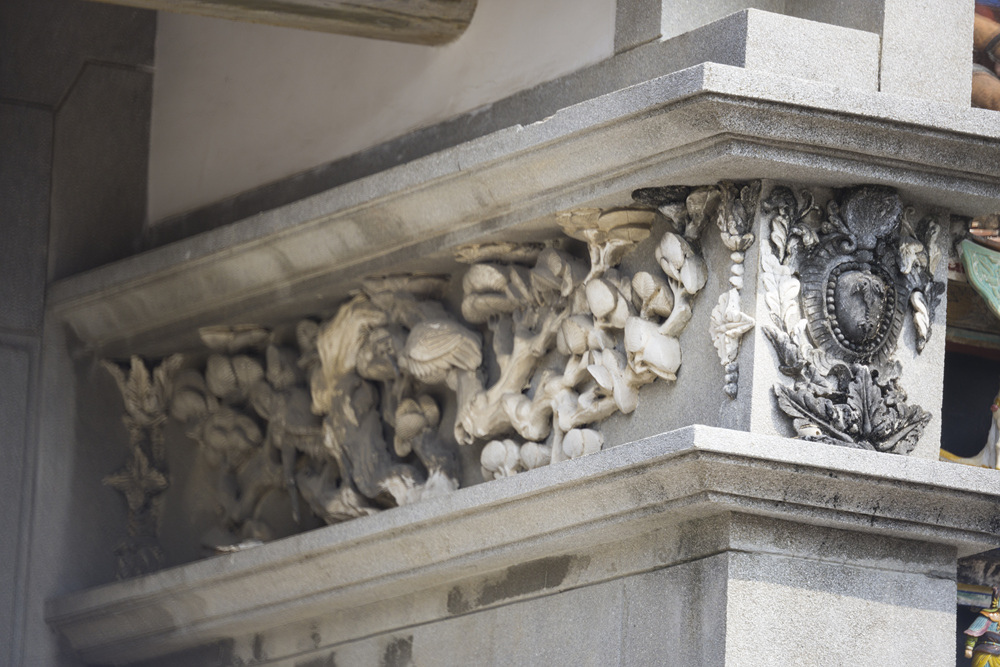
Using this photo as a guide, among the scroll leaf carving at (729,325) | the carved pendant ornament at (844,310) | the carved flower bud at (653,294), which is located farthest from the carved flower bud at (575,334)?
the carved pendant ornament at (844,310)

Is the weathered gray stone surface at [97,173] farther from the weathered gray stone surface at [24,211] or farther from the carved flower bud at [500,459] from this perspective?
the carved flower bud at [500,459]

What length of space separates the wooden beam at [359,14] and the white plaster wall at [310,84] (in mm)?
58

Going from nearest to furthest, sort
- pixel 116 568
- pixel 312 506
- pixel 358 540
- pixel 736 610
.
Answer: pixel 736 610 < pixel 358 540 < pixel 312 506 < pixel 116 568

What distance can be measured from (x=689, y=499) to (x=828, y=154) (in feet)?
2.82

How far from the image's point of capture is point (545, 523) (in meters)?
5.60

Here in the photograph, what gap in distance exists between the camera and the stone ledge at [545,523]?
5.13 meters

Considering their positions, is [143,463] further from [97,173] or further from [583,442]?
[583,442]

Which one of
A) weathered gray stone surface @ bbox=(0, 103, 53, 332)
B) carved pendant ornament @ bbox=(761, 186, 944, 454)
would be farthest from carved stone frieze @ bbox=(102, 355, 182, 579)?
carved pendant ornament @ bbox=(761, 186, 944, 454)

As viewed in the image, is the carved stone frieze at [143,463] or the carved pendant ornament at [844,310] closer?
the carved pendant ornament at [844,310]

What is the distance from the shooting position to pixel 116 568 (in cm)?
712

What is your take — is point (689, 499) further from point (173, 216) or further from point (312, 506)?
point (173, 216)

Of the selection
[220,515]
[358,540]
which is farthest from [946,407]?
[220,515]

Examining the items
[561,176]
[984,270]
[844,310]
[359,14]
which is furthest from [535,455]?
[359,14]

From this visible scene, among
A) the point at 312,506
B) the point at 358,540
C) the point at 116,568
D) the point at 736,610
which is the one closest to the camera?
the point at 736,610
